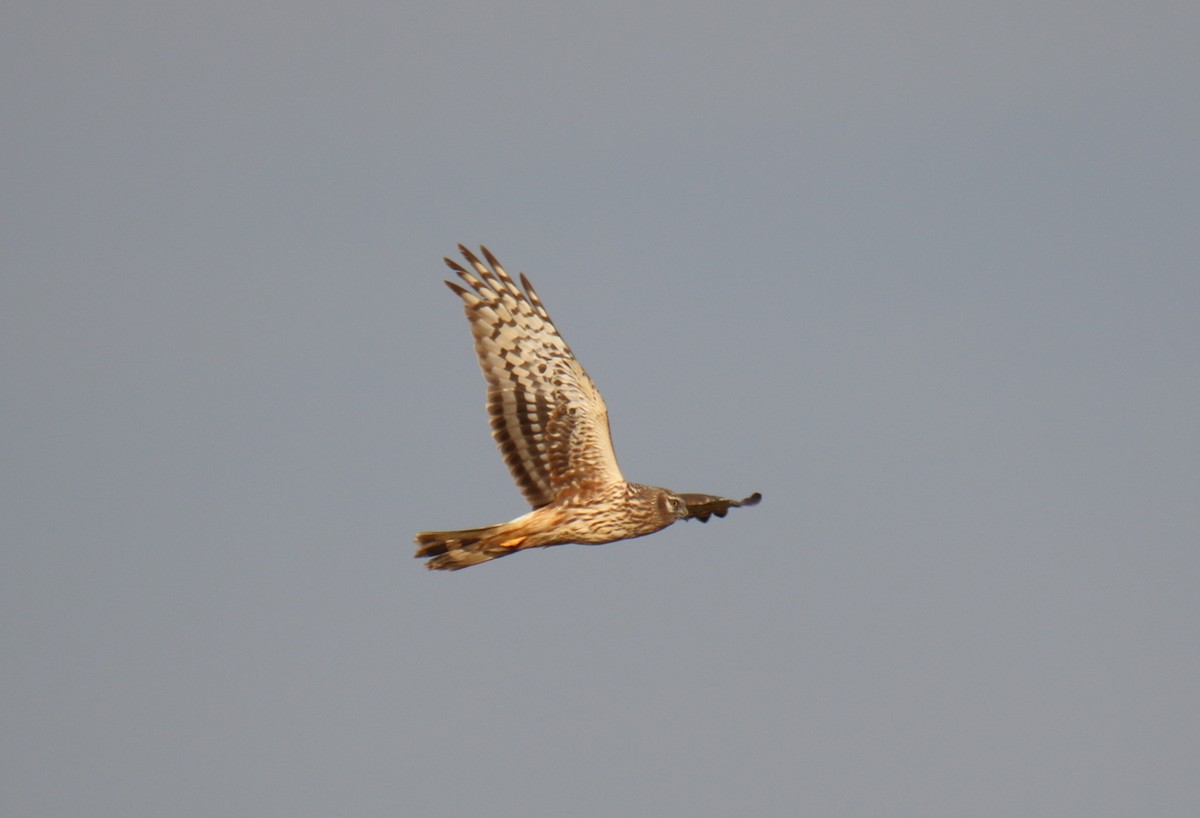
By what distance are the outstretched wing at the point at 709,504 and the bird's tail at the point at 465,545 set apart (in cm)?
155

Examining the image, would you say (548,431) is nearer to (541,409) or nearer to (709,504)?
(541,409)

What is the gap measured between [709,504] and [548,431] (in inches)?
62.1

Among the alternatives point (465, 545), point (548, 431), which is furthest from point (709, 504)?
point (465, 545)

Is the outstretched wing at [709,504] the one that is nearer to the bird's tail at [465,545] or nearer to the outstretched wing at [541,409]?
the outstretched wing at [541,409]

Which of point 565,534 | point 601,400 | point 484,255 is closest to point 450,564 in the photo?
point 565,534

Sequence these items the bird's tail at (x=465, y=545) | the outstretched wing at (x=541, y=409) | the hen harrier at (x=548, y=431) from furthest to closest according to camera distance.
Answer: the outstretched wing at (x=541, y=409) < the hen harrier at (x=548, y=431) < the bird's tail at (x=465, y=545)

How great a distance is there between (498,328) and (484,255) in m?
0.68

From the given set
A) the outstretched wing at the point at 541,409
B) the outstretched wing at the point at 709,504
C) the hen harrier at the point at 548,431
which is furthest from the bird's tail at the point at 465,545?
the outstretched wing at the point at 709,504

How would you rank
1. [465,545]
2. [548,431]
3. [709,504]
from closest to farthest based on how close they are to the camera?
[465,545]
[548,431]
[709,504]

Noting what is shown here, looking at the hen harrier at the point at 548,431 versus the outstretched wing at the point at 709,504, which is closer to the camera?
the hen harrier at the point at 548,431

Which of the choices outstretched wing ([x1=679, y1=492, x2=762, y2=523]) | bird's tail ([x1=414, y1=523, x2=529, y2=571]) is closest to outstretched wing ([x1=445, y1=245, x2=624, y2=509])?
bird's tail ([x1=414, y1=523, x2=529, y2=571])

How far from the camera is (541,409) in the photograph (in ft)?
32.9

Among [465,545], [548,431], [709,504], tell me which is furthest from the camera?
[709,504]

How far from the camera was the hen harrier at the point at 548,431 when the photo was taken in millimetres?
9688
